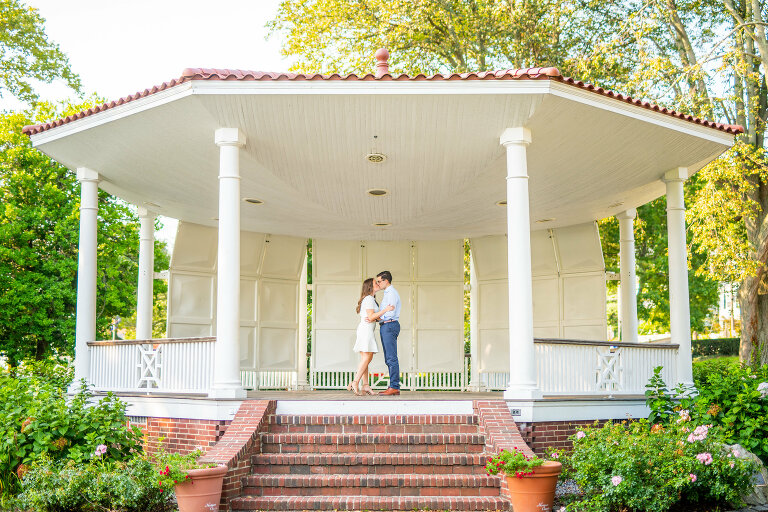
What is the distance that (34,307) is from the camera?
707 inches

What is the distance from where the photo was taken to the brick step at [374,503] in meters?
6.59

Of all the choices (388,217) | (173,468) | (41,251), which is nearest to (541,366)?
(173,468)

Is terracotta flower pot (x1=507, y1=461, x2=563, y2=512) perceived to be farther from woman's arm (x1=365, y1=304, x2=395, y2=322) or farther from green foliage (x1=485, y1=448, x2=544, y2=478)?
woman's arm (x1=365, y1=304, x2=395, y2=322)

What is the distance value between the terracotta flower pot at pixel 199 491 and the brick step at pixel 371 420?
1.47 metres

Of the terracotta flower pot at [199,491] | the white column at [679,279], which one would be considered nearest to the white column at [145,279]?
the terracotta flower pot at [199,491]

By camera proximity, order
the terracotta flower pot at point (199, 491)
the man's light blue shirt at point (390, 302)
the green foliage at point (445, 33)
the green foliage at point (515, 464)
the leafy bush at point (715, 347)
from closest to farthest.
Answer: the terracotta flower pot at point (199, 491), the green foliage at point (515, 464), the man's light blue shirt at point (390, 302), the green foliage at point (445, 33), the leafy bush at point (715, 347)

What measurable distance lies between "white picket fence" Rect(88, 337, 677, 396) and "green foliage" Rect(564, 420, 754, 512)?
5.79ft

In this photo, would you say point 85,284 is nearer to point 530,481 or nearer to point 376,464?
point 376,464

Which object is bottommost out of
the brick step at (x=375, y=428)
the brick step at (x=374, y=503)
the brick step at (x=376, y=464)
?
the brick step at (x=374, y=503)

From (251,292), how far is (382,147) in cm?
643

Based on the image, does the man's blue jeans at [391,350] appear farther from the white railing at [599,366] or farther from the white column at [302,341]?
the white column at [302,341]

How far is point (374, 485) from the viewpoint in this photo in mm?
6934

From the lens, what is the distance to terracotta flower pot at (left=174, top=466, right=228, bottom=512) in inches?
243

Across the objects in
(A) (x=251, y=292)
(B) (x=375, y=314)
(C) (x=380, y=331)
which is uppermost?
(A) (x=251, y=292)
